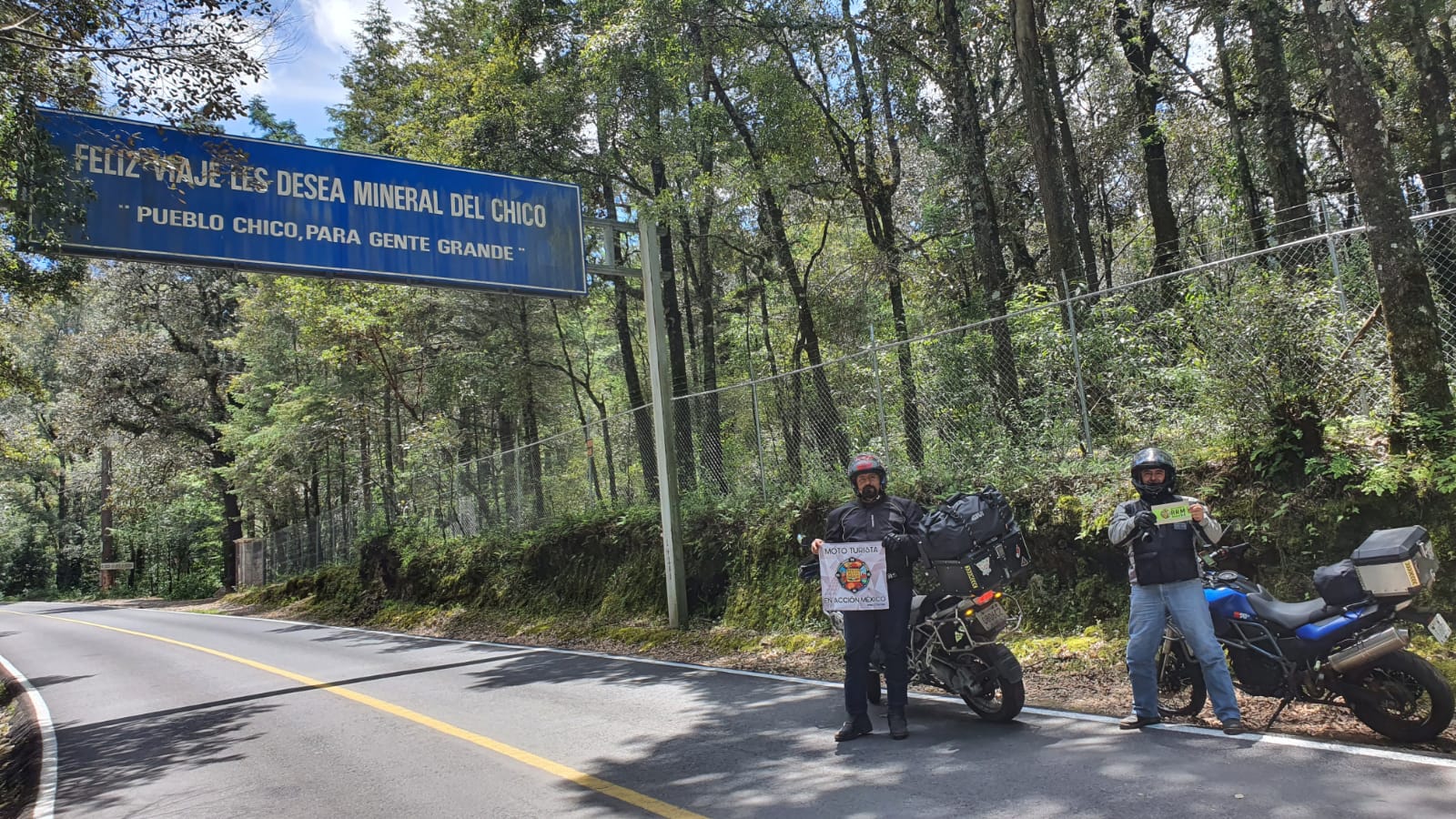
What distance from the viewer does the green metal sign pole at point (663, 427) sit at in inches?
471

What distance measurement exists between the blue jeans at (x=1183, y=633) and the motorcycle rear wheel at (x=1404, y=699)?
0.61 metres

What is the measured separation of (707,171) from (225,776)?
11.8 metres

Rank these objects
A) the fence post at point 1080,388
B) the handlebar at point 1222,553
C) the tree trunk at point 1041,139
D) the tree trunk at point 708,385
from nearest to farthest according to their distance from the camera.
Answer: the handlebar at point 1222,553, the fence post at point 1080,388, the tree trunk at point 1041,139, the tree trunk at point 708,385

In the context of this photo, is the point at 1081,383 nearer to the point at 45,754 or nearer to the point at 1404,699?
the point at 1404,699

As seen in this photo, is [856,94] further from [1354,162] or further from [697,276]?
[1354,162]

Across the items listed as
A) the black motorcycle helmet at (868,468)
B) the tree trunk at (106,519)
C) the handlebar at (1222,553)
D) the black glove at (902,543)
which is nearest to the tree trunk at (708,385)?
the black motorcycle helmet at (868,468)

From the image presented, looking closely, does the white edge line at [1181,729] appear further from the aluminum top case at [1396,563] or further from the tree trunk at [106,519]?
the tree trunk at [106,519]

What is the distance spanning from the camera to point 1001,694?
18.6ft

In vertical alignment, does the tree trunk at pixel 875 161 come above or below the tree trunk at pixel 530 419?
above

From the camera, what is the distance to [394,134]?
736 inches

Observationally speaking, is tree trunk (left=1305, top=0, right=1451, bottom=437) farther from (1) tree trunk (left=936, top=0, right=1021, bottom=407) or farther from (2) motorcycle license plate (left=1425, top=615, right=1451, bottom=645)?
(1) tree trunk (left=936, top=0, right=1021, bottom=407)

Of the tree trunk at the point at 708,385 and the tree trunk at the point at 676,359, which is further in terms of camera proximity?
the tree trunk at the point at 676,359

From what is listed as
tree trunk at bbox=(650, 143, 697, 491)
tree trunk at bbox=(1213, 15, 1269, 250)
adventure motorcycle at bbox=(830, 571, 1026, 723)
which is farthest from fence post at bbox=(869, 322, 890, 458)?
tree trunk at bbox=(1213, 15, 1269, 250)

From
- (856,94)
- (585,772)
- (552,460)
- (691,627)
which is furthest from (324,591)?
(585,772)
